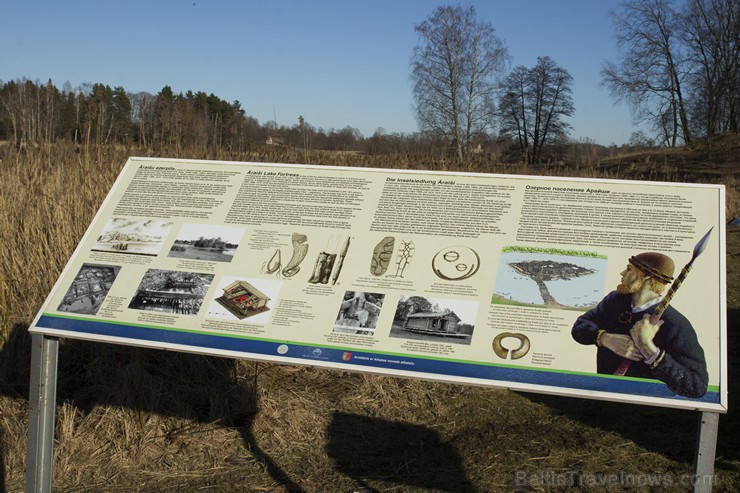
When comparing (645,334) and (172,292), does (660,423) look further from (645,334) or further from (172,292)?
(172,292)

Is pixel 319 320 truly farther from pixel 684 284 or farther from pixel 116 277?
pixel 684 284

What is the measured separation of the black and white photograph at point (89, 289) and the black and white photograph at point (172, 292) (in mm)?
160

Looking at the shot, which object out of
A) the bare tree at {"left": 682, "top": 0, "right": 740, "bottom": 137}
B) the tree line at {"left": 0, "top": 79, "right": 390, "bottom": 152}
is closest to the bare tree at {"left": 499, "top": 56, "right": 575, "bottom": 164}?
the bare tree at {"left": 682, "top": 0, "right": 740, "bottom": 137}

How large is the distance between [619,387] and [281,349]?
1183 millimetres

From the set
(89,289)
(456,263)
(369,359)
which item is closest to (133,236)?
(89,289)

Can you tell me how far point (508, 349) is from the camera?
2445mm

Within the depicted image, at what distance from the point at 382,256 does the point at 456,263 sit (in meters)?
0.29

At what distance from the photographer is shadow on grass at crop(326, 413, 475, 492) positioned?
3537mm

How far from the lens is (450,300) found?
2623 millimetres

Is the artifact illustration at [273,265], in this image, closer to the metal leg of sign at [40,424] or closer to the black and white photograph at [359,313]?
the black and white photograph at [359,313]

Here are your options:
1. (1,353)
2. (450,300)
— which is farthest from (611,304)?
(1,353)

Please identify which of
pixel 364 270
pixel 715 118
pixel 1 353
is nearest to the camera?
pixel 364 270

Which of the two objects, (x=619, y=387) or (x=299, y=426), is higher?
(x=619, y=387)

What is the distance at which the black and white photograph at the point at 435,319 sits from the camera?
2.53 metres
